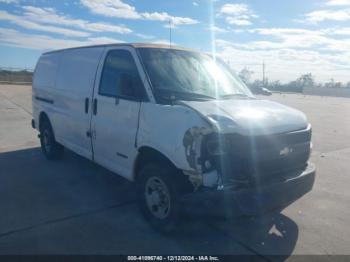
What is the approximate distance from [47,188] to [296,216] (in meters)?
3.86

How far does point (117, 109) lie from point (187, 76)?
3.44ft

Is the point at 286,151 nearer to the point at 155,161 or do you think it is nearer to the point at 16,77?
the point at 155,161

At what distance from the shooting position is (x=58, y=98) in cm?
629

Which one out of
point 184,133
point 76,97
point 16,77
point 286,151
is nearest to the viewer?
point 184,133

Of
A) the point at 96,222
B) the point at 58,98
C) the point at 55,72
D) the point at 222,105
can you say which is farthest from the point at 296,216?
the point at 55,72

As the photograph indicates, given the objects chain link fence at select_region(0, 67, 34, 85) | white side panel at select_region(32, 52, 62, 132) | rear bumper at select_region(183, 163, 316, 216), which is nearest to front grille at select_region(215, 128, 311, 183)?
rear bumper at select_region(183, 163, 316, 216)

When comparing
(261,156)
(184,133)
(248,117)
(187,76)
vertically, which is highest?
(187,76)

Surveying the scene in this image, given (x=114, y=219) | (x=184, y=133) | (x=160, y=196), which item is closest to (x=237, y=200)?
(x=184, y=133)

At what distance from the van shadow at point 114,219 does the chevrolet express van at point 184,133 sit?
0.30 m

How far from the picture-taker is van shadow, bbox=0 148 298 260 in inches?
147

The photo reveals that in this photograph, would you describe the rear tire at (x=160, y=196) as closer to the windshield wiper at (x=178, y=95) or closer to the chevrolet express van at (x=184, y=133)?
the chevrolet express van at (x=184, y=133)

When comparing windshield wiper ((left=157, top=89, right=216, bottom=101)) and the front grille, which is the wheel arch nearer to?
the front grille

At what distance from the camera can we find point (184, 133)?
11.3ft

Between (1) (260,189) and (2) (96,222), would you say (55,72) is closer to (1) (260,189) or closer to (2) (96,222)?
(2) (96,222)
